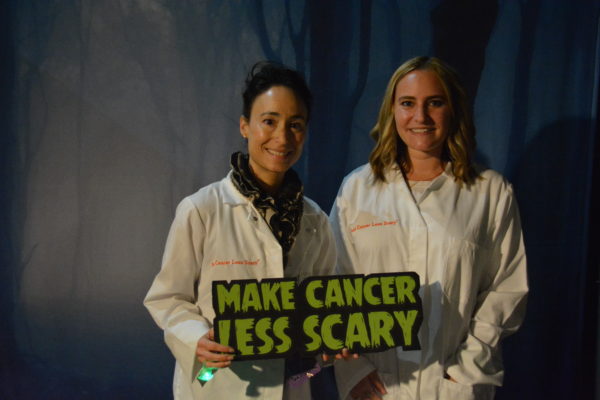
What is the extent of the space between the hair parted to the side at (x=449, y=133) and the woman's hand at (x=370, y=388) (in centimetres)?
70

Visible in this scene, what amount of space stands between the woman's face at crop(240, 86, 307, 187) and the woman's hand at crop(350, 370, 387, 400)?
2.62 ft

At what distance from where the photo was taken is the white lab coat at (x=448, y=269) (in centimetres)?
181

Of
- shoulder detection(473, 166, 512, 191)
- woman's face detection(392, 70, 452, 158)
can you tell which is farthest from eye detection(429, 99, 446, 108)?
shoulder detection(473, 166, 512, 191)

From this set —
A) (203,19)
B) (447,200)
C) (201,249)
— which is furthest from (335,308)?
(203,19)

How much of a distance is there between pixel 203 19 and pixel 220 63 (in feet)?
0.68

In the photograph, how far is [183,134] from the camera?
240cm

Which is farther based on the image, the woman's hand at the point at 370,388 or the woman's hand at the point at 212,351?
the woman's hand at the point at 370,388

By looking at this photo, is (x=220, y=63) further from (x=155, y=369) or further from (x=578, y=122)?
(x=578, y=122)

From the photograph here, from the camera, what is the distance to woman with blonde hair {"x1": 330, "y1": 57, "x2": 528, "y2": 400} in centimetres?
182

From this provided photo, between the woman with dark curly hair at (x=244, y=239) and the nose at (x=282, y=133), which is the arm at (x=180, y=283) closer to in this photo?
Answer: the woman with dark curly hair at (x=244, y=239)

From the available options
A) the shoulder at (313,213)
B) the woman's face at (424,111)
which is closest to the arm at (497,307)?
the woman's face at (424,111)

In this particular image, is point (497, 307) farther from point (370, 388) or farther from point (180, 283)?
point (180, 283)

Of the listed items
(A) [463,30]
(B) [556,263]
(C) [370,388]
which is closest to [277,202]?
(C) [370,388]

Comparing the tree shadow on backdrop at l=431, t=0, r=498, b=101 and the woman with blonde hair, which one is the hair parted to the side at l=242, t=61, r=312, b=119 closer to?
the woman with blonde hair
